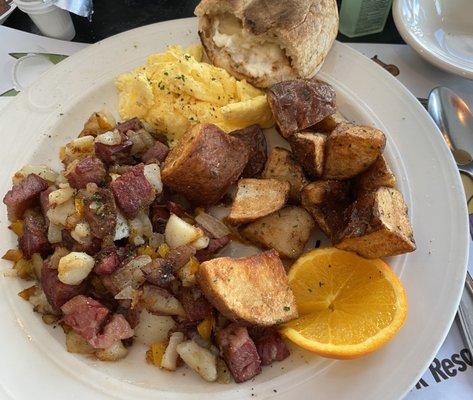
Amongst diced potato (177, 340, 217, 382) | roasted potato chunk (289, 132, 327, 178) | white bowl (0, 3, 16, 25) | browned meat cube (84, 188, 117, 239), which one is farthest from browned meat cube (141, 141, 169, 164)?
white bowl (0, 3, 16, 25)

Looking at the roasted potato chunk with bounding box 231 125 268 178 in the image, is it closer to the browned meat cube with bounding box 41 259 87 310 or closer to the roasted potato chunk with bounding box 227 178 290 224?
the roasted potato chunk with bounding box 227 178 290 224

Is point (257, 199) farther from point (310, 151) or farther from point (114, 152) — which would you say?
point (114, 152)

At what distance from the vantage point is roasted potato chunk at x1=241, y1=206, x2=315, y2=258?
185 cm

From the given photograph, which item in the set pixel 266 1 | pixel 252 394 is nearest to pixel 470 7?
pixel 266 1

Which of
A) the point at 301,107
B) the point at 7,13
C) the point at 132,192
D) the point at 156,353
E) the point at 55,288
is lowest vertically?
the point at 156,353

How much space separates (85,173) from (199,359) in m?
0.82

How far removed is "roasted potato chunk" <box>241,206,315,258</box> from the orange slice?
100 mm

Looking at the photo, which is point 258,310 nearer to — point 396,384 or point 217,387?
point 217,387

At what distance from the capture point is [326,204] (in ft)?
6.06

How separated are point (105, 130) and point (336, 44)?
3.76 ft

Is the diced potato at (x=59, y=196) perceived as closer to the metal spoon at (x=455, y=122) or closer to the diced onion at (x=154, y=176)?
the diced onion at (x=154, y=176)

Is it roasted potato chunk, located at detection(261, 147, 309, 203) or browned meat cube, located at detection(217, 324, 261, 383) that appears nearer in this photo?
browned meat cube, located at detection(217, 324, 261, 383)

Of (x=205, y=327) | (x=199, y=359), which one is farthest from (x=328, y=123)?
(x=199, y=359)

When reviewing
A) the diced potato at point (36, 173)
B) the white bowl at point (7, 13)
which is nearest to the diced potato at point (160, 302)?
the diced potato at point (36, 173)
